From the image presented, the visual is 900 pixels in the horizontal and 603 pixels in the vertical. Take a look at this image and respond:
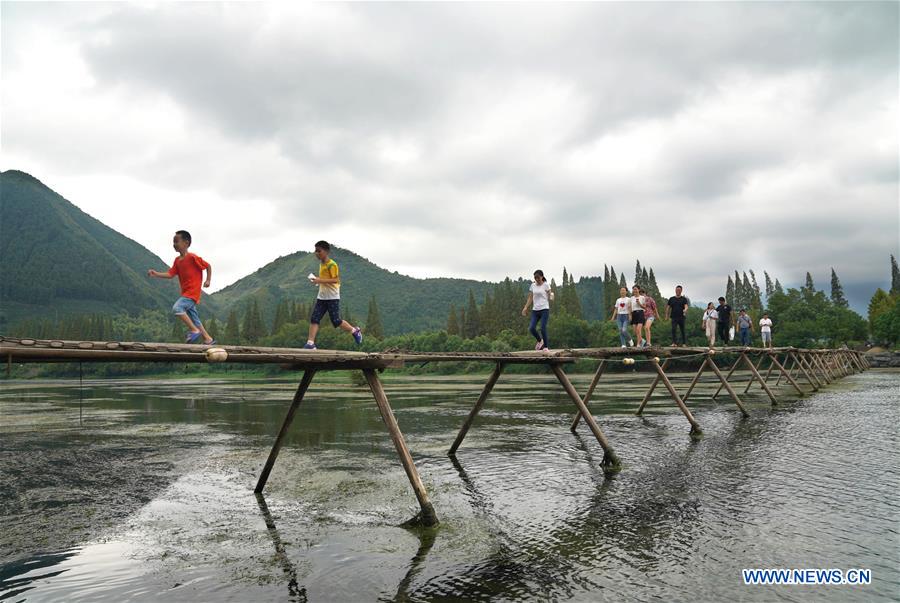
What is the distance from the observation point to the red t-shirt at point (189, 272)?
12.2 m

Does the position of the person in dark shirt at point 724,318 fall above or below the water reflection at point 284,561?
above

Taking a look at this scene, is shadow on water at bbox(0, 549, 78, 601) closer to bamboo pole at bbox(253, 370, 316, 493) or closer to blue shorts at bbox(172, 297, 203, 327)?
bamboo pole at bbox(253, 370, 316, 493)

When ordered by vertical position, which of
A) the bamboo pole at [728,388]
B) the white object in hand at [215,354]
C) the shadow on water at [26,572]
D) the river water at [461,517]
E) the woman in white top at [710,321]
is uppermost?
the woman in white top at [710,321]

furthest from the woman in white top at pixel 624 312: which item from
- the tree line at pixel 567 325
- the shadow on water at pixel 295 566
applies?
the tree line at pixel 567 325

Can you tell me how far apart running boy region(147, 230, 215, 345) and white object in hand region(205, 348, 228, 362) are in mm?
3926

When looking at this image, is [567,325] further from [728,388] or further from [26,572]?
[26,572]

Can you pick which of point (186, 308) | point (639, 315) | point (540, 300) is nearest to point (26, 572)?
point (186, 308)

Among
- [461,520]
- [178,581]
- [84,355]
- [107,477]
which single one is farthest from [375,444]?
[84,355]

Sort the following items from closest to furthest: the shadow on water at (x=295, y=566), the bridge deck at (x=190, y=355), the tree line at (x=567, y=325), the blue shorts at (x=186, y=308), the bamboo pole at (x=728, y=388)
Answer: the bridge deck at (x=190, y=355) → the shadow on water at (x=295, y=566) → the blue shorts at (x=186, y=308) → the bamboo pole at (x=728, y=388) → the tree line at (x=567, y=325)

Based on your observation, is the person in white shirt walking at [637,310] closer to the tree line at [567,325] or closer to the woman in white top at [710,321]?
the woman in white top at [710,321]

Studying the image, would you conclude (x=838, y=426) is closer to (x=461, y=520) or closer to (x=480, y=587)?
(x=461, y=520)

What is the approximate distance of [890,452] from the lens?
1606cm

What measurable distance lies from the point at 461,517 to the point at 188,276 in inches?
310

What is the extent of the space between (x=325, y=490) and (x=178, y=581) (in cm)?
517
